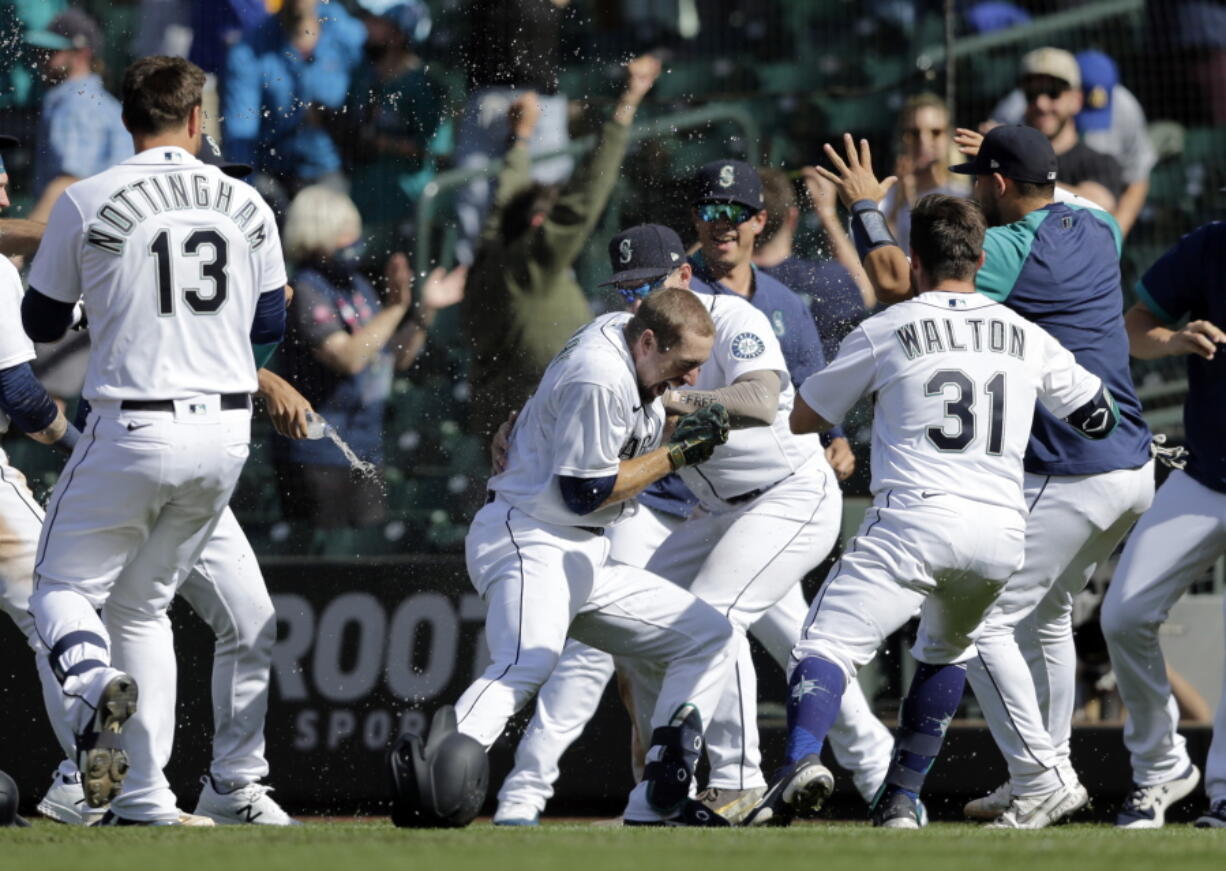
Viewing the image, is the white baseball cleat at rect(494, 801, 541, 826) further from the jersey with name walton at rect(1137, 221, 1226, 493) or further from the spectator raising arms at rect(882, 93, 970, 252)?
the spectator raising arms at rect(882, 93, 970, 252)

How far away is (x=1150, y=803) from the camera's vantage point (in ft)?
22.2

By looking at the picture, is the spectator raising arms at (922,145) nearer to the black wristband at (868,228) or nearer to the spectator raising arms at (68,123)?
the black wristband at (868,228)

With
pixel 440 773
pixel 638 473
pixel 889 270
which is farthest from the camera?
pixel 889 270

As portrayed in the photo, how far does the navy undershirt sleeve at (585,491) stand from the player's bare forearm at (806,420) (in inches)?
27.3

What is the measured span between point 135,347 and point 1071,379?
2.84 m

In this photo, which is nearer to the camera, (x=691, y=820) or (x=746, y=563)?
(x=691, y=820)

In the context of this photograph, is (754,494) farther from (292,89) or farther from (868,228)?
(292,89)

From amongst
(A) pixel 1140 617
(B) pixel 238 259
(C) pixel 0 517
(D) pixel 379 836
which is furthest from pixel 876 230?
(C) pixel 0 517

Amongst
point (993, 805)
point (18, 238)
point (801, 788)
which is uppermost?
point (18, 238)

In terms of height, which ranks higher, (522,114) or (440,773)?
(522,114)

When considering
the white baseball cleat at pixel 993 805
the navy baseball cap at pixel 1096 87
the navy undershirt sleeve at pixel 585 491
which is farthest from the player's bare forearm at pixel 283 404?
the navy baseball cap at pixel 1096 87

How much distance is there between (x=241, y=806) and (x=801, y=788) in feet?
6.56

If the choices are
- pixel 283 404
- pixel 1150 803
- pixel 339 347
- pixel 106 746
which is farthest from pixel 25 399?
pixel 1150 803

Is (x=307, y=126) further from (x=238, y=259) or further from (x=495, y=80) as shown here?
(x=238, y=259)
